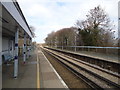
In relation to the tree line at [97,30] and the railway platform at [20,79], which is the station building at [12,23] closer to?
the railway platform at [20,79]

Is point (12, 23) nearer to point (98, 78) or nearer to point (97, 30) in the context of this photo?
point (98, 78)

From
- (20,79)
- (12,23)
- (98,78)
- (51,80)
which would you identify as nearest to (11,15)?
(12,23)

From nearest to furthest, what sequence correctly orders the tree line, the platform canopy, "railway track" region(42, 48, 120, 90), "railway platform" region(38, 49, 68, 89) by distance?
the platform canopy → "railway platform" region(38, 49, 68, 89) → "railway track" region(42, 48, 120, 90) → the tree line

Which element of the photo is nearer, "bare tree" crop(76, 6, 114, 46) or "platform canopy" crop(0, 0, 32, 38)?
"platform canopy" crop(0, 0, 32, 38)

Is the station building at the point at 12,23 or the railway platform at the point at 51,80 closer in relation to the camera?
the station building at the point at 12,23

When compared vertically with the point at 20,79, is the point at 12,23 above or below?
above

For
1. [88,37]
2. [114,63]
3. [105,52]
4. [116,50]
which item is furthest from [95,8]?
[114,63]

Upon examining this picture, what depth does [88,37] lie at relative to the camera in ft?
113

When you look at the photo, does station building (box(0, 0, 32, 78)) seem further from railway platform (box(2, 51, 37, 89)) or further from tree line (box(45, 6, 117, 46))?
tree line (box(45, 6, 117, 46))

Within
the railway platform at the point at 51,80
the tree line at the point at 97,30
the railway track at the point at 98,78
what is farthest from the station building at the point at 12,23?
the tree line at the point at 97,30

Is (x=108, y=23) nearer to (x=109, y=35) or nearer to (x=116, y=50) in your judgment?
(x=109, y=35)

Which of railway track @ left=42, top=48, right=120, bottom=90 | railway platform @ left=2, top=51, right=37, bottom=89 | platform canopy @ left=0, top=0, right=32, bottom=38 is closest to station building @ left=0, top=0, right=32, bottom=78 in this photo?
platform canopy @ left=0, top=0, right=32, bottom=38

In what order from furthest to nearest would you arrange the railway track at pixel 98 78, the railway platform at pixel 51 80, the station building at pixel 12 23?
1. the railway track at pixel 98 78
2. the railway platform at pixel 51 80
3. the station building at pixel 12 23

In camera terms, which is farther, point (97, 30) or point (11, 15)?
point (97, 30)
